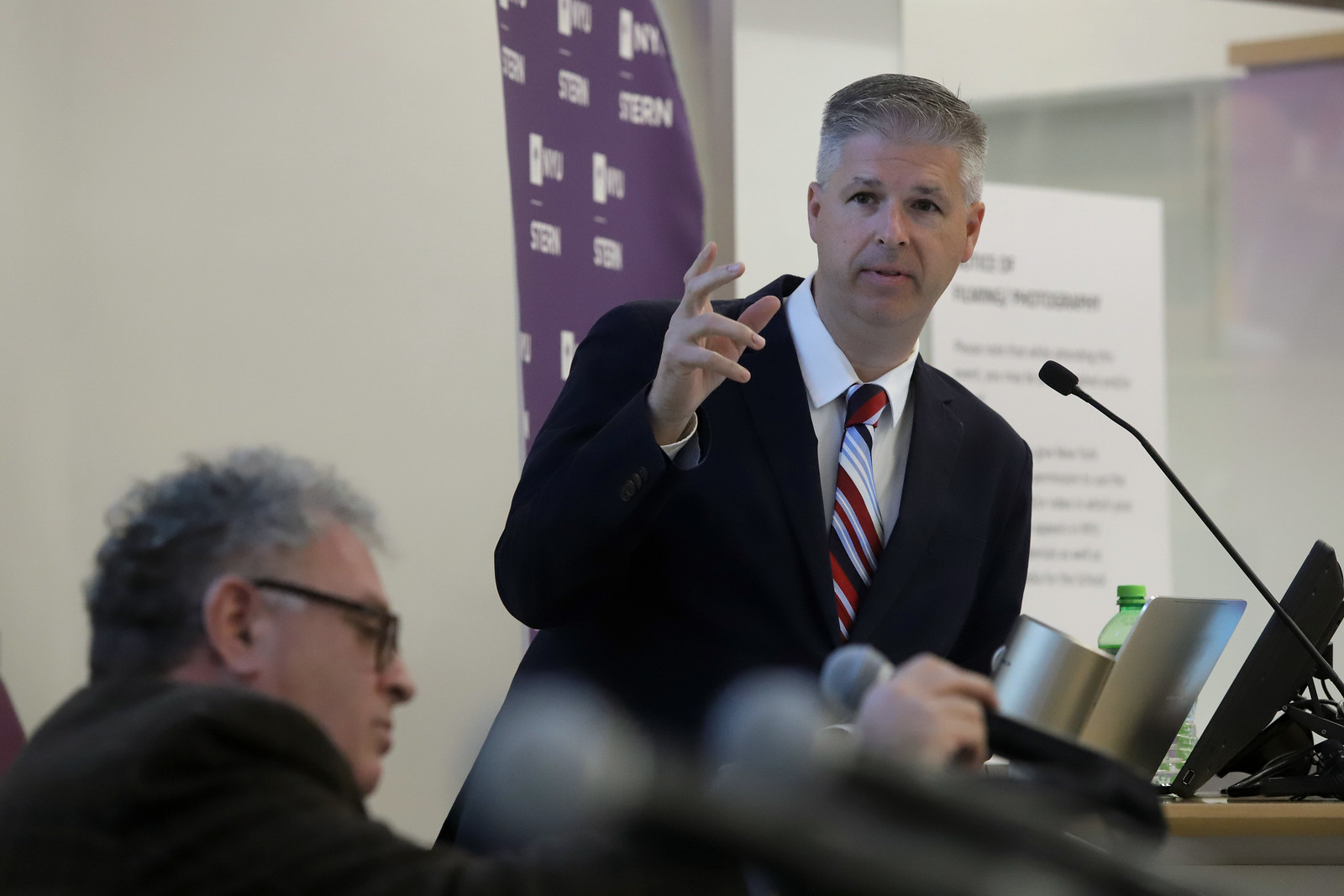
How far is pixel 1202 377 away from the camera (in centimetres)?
471

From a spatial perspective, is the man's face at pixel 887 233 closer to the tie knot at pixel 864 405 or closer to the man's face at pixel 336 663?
the tie knot at pixel 864 405

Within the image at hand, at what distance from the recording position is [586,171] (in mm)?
3395

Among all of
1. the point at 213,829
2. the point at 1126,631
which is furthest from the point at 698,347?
the point at 1126,631

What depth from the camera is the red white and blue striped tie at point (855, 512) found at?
2.05m

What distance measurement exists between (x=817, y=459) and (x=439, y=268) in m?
1.41

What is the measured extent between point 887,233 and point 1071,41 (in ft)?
8.78

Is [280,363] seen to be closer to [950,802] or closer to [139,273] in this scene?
[139,273]

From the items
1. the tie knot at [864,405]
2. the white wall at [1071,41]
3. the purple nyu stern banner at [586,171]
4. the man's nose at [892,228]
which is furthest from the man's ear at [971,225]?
the white wall at [1071,41]

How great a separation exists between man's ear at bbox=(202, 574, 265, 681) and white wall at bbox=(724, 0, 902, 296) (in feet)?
9.21

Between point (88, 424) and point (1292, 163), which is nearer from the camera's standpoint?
point (88, 424)

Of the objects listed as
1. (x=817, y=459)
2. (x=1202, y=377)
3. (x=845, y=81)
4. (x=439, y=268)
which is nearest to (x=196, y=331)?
(x=439, y=268)

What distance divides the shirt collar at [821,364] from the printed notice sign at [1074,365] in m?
1.76

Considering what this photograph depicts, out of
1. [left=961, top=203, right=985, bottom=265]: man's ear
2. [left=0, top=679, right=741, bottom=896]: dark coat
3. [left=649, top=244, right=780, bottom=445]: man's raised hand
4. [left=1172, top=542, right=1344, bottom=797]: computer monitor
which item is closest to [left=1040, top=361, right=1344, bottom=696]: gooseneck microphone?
[left=1172, top=542, right=1344, bottom=797]: computer monitor

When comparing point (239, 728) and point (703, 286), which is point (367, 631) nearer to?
point (239, 728)
